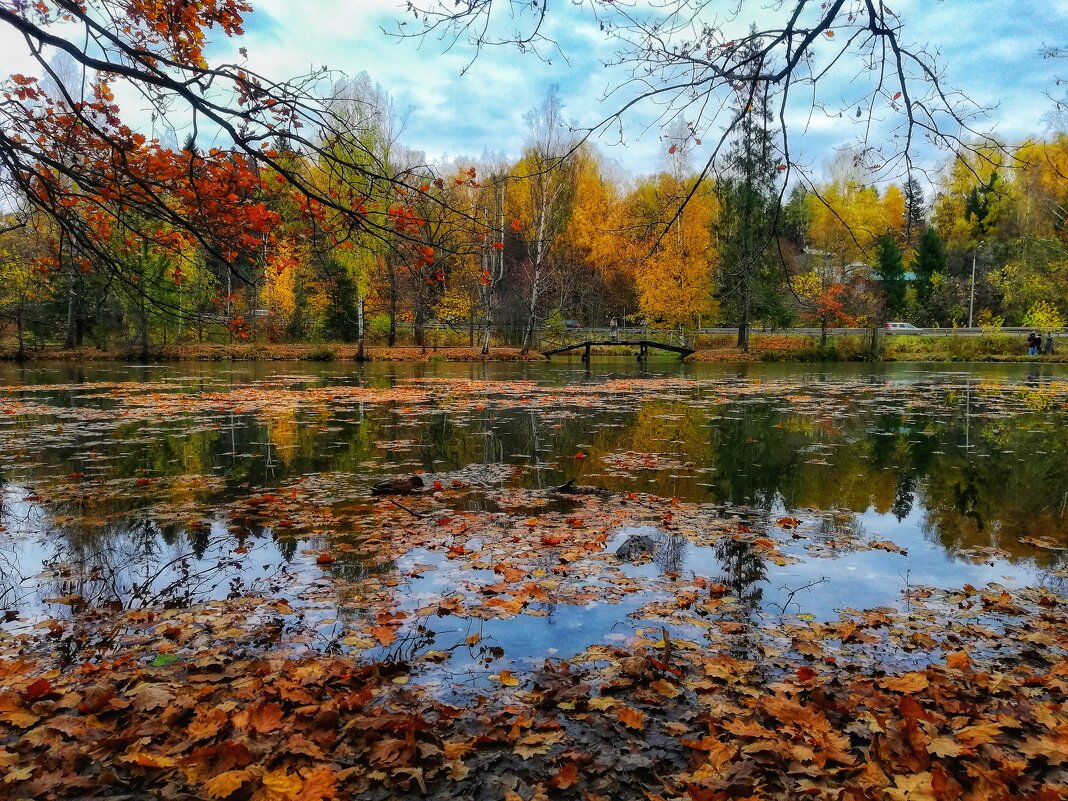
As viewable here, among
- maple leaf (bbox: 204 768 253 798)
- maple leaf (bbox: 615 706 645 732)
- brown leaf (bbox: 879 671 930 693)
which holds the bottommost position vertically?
maple leaf (bbox: 615 706 645 732)

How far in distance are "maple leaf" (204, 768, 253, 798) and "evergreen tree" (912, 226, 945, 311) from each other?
2387 inches

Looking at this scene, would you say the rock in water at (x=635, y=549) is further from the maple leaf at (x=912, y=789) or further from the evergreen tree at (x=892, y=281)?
the evergreen tree at (x=892, y=281)

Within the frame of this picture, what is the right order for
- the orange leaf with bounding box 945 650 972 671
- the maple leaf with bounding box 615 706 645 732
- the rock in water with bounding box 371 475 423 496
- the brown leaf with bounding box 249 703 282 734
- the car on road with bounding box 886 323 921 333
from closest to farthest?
the brown leaf with bounding box 249 703 282 734 → the maple leaf with bounding box 615 706 645 732 → the orange leaf with bounding box 945 650 972 671 → the rock in water with bounding box 371 475 423 496 → the car on road with bounding box 886 323 921 333

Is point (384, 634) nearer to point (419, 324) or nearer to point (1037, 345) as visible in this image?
point (419, 324)

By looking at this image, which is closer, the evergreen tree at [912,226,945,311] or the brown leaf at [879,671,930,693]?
the brown leaf at [879,671,930,693]

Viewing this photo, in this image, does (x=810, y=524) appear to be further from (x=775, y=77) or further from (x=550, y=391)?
(x=550, y=391)

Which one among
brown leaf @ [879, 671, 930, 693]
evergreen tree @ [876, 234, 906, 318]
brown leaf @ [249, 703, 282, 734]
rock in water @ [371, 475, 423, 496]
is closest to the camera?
brown leaf @ [249, 703, 282, 734]

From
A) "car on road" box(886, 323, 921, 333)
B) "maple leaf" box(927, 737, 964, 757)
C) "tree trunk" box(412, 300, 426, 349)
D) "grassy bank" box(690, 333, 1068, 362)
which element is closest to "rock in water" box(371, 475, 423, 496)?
"maple leaf" box(927, 737, 964, 757)

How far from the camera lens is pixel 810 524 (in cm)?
595

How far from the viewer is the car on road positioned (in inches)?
1741

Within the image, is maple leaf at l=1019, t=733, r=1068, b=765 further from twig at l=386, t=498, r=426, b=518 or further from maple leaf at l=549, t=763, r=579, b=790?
twig at l=386, t=498, r=426, b=518

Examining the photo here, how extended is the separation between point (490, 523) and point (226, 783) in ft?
12.2

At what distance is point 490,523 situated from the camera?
19.3 ft

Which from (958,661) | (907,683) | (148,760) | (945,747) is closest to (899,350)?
(958,661)
